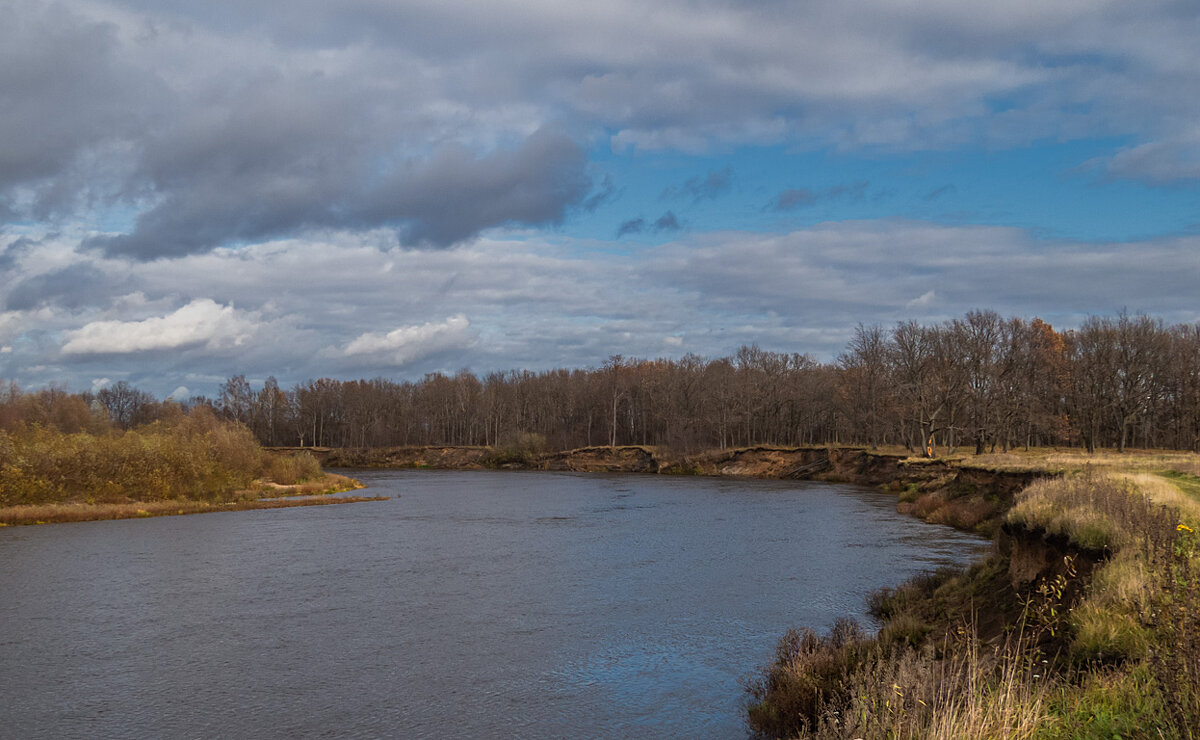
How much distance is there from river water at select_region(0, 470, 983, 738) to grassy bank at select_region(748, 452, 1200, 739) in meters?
1.96

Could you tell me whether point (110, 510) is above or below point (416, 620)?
below

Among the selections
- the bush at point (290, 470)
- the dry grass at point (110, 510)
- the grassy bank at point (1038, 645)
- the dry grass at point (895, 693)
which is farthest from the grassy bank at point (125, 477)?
the grassy bank at point (1038, 645)

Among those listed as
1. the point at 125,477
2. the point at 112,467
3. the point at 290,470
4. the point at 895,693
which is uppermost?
the point at 895,693

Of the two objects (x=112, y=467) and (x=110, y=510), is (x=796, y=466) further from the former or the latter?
(x=110, y=510)

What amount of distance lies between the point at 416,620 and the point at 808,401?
9518cm

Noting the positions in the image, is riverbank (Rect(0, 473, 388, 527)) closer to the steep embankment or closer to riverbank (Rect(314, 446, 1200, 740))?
the steep embankment

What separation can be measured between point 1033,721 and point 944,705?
0.85 m

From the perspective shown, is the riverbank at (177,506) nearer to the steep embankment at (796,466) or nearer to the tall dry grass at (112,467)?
the tall dry grass at (112,467)

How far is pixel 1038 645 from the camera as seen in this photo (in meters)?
12.8

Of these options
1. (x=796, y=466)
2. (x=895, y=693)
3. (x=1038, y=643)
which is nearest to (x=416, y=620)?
(x=1038, y=643)

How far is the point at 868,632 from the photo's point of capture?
18.3 m

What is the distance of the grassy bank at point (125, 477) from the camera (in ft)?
152

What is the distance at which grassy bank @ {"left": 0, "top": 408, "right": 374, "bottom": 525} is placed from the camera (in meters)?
46.2

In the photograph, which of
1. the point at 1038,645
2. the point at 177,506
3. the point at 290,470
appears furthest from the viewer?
the point at 290,470
